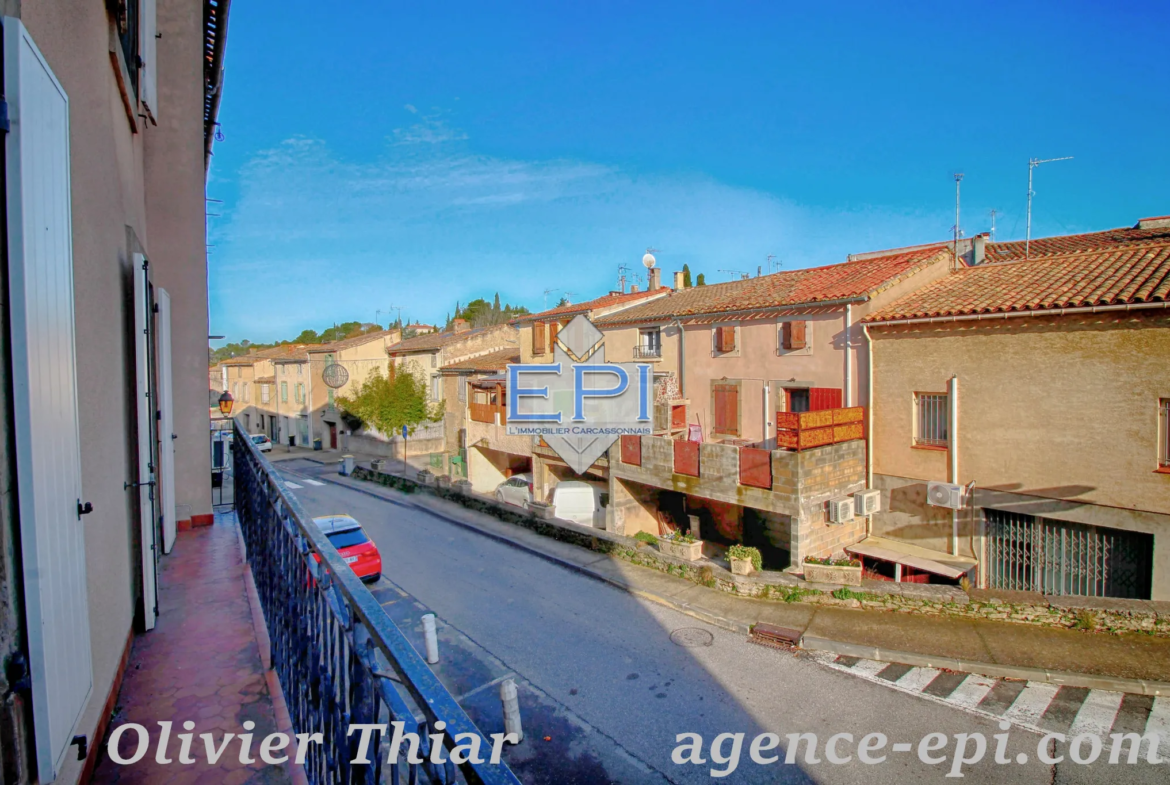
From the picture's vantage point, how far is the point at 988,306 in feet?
39.5

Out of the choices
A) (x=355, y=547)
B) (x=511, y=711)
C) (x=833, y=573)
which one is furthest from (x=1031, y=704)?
(x=355, y=547)

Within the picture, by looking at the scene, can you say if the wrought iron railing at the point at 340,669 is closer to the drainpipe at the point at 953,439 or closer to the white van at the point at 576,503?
the drainpipe at the point at 953,439

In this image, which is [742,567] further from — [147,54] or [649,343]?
[147,54]

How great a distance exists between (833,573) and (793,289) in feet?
28.6

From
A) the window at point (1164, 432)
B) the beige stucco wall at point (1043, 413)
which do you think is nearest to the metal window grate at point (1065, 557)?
the beige stucco wall at point (1043, 413)

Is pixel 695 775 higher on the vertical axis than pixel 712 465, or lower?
lower

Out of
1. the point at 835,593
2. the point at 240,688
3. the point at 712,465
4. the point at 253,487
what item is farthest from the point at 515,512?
the point at 240,688

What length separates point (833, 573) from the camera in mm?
11164

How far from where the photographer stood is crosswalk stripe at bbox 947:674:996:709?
7.82 meters

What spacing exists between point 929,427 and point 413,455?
24014mm

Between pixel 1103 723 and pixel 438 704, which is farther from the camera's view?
pixel 1103 723

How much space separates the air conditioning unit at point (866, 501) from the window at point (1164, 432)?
16.2 feet

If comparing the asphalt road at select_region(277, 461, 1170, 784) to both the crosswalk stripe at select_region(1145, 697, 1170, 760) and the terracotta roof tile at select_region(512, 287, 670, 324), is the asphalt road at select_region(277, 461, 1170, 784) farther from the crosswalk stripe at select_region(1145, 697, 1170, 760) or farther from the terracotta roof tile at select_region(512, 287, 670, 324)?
the terracotta roof tile at select_region(512, 287, 670, 324)

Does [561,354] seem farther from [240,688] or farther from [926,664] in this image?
[240,688]
